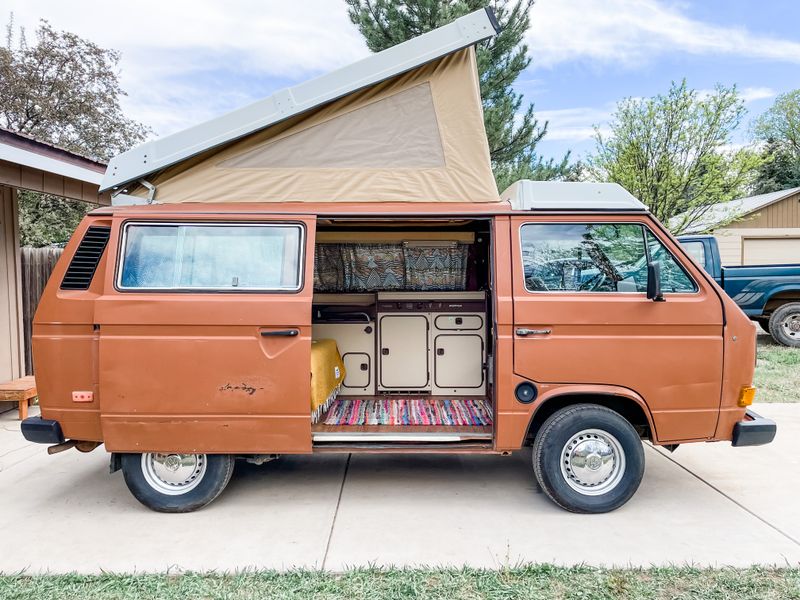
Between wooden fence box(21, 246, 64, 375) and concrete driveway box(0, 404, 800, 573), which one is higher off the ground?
wooden fence box(21, 246, 64, 375)

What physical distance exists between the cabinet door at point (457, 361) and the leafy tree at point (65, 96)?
1922 cm

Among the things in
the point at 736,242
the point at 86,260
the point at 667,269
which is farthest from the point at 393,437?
the point at 736,242

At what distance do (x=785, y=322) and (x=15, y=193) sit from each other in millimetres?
13210

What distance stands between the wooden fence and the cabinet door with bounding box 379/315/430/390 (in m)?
5.46

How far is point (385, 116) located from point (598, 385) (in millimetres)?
2566

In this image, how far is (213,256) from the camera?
415 cm

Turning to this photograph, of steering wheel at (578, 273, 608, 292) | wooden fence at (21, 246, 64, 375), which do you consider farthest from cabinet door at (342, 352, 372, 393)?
wooden fence at (21, 246, 64, 375)

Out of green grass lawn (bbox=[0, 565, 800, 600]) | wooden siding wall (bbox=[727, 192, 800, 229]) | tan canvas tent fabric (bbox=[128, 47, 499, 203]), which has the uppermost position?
wooden siding wall (bbox=[727, 192, 800, 229])

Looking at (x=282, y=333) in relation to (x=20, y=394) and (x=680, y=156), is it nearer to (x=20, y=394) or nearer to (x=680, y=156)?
(x=20, y=394)

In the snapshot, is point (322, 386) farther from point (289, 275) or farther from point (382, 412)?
point (289, 275)

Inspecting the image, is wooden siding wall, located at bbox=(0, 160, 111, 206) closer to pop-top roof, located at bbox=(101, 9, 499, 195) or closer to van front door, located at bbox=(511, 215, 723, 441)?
pop-top roof, located at bbox=(101, 9, 499, 195)

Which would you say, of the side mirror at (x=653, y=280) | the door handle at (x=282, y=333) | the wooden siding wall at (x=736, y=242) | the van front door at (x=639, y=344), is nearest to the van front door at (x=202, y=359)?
the door handle at (x=282, y=333)

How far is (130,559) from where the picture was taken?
3.56 meters

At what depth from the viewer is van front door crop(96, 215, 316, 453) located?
3994 millimetres
